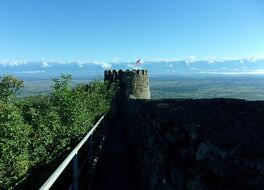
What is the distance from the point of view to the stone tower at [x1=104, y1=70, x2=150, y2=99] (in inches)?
2007

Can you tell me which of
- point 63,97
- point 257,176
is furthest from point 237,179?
point 63,97

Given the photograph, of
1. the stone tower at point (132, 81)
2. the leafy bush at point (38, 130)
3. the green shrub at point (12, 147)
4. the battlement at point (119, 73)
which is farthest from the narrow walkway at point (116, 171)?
the battlement at point (119, 73)

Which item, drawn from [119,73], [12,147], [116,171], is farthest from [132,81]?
[12,147]

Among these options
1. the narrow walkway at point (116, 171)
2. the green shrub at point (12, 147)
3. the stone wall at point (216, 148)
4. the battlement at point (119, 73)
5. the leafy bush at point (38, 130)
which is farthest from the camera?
the battlement at point (119, 73)

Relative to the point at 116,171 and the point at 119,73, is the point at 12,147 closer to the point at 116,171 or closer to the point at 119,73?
the point at 116,171

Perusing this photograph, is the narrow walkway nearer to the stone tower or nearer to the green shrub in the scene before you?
the green shrub

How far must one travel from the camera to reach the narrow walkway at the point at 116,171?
11.9 metres

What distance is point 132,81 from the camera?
5169 cm

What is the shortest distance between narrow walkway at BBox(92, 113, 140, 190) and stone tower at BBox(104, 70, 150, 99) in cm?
3121

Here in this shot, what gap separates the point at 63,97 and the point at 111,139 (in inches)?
218

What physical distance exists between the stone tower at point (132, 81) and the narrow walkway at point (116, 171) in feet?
102

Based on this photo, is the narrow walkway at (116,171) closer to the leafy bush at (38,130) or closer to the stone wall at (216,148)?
the leafy bush at (38,130)

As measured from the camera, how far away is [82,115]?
1920cm

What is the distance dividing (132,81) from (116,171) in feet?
124
